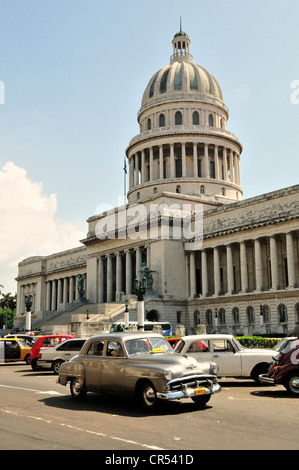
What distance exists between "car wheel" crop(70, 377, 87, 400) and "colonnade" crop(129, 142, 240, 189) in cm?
6040

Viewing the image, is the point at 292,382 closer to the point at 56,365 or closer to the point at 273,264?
the point at 56,365

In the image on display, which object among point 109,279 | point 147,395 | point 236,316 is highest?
point 109,279

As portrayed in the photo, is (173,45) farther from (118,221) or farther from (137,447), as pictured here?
(137,447)

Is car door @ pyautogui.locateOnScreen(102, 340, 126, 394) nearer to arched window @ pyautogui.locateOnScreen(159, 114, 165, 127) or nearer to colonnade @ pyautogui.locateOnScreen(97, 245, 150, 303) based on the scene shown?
colonnade @ pyautogui.locateOnScreen(97, 245, 150, 303)

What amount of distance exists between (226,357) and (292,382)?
9.22 feet

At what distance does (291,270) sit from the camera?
4844 centimetres

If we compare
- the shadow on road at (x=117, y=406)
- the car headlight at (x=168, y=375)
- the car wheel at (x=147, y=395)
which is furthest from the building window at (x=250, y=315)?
the car headlight at (x=168, y=375)

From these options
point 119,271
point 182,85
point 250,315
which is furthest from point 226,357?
point 182,85

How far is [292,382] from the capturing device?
1572 centimetres

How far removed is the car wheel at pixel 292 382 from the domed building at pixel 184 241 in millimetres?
31474

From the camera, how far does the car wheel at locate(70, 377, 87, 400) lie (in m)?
14.5

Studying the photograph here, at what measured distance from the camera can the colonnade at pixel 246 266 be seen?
164 ft

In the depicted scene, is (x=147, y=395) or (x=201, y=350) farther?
(x=201, y=350)

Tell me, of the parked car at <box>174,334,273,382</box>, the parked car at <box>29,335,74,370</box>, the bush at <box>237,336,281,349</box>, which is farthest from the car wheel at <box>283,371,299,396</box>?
the bush at <box>237,336,281,349</box>
